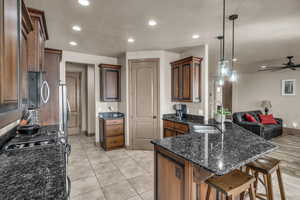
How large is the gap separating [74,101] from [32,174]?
5.29 meters

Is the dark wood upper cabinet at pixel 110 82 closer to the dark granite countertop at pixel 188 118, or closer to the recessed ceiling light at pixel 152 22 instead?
the dark granite countertop at pixel 188 118

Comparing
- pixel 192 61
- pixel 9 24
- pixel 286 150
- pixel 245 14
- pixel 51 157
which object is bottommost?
pixel 286 150

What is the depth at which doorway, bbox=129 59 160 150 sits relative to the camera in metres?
4.07

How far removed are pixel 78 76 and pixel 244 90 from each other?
25.6 ft

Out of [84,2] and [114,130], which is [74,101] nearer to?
[114,130]

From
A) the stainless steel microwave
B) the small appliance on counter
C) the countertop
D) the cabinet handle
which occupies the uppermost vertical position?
the stainless steel microwave

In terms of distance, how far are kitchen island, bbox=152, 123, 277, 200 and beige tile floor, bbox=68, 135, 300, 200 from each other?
2.67 ft

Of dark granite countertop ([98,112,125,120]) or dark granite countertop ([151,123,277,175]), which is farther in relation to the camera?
dark granite countertop ([98,112,125,120])

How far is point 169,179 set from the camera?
5.19ft

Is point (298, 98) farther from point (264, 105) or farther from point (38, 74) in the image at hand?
point (38, 74)

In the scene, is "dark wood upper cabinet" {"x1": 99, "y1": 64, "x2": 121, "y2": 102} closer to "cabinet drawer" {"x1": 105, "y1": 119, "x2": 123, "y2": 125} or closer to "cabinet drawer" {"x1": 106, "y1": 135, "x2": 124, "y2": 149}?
"cabinet drawer" {"x1": 105, "y1": 119, "x2": 123, "y2": 125}

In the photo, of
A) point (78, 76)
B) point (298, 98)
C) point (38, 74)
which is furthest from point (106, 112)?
point (298, 98)

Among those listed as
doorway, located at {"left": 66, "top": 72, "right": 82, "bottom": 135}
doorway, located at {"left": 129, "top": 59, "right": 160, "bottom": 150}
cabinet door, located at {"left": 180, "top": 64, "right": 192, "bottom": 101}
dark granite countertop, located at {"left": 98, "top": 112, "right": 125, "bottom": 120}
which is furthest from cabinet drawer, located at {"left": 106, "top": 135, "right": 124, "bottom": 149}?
doorway, located at {"left": 66, "top": 72, "right": 82, "bottom": 135}

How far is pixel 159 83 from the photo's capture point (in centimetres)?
A: 402
